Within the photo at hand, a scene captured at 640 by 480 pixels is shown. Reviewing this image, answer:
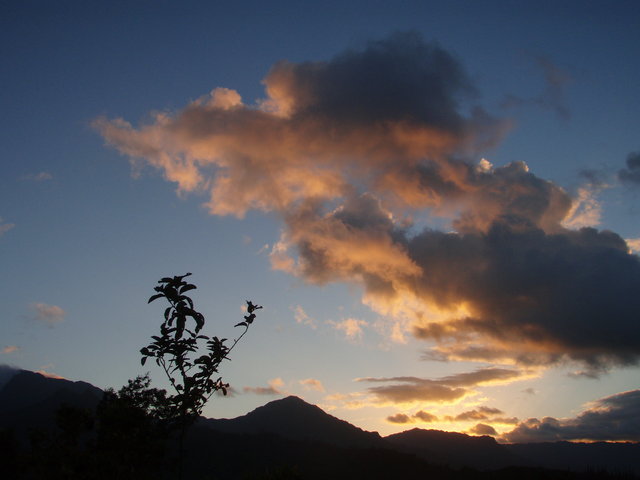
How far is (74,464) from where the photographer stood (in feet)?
61.2

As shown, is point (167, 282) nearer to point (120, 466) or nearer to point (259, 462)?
point (120, 466)

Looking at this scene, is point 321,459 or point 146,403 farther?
point 321,459

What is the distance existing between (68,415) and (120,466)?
16.0 ft

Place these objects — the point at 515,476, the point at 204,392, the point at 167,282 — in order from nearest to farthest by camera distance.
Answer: the point at 167,282 < the point at 204,392 < the point at 515,476

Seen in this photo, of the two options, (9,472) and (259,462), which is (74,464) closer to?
(9,472)

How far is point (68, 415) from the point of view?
21.6m

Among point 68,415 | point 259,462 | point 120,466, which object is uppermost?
point 68,415

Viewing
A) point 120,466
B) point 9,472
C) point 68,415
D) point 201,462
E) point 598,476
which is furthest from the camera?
point 201,462

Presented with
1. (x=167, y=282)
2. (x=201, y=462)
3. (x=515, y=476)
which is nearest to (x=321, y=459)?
(x=201, y=462)

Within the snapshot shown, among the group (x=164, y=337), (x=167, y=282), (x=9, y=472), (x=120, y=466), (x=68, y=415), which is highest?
(x=167, y=282)

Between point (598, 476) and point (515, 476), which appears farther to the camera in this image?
point (598, 476)

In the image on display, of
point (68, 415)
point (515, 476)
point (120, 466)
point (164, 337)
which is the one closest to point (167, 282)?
point (164, 337)

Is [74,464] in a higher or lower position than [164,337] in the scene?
lower

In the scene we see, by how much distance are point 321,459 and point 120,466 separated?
196 metres
